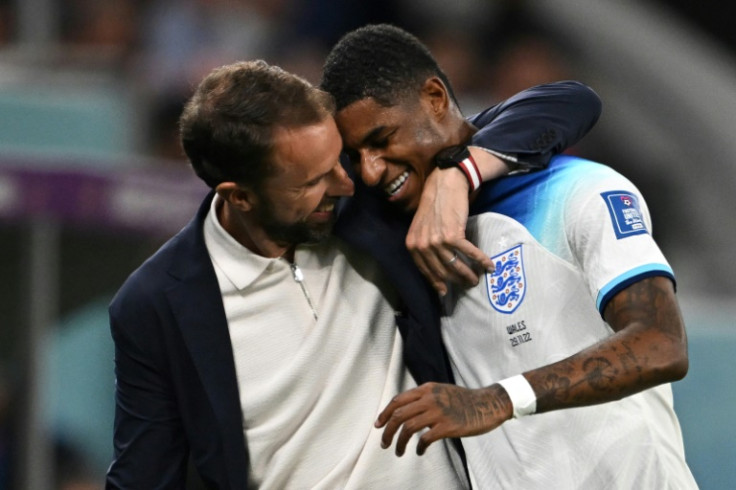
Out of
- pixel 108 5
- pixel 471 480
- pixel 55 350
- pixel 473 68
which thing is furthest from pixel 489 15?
pixel 471 480

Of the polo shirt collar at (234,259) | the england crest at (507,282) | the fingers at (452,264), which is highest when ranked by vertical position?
the polo shirt collar at (234,259)

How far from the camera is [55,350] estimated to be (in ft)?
15.4

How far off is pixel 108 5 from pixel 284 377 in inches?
144

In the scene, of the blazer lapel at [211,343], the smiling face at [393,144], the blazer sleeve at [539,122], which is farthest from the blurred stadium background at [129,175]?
the blazer lapel at [211,343]

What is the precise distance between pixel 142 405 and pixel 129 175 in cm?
229

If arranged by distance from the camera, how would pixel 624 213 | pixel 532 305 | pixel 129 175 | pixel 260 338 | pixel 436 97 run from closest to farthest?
pixel 624 213 < pixel 532 305 < pixel 260 338 < pixel 436 97 < pixel 129 175

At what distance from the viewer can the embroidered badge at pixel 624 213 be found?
2.34 m

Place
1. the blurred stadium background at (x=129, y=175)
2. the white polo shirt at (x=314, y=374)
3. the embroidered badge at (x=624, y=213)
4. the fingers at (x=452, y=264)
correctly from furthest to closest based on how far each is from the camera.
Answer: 1. the blurred stadium background at (x=129, y=175)
2. the white polo shirt at (x=314, y=374)
3. the fingers at (x=452, y=264)
4. the embroidered badge at (x=624, y=213)

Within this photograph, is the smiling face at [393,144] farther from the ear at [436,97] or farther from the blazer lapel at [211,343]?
the blazer lapel at [211,343]

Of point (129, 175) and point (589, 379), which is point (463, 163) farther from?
point (129, 175)

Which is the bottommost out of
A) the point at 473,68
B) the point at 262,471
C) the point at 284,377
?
the point at 262,471

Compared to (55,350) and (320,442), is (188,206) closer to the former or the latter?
(55,350)

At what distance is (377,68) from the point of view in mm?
2697

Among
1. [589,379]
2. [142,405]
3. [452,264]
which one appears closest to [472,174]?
[452,264]
